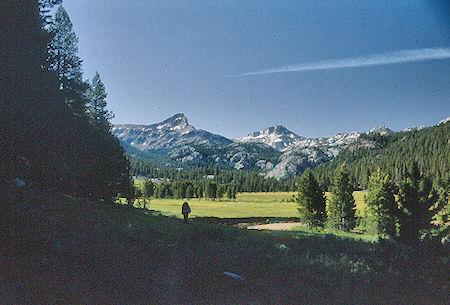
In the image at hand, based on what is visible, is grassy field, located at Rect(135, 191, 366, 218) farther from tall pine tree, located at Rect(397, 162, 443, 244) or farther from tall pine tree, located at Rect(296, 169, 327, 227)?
tall pine tree, located at Rect(397, 162, 443, 244)

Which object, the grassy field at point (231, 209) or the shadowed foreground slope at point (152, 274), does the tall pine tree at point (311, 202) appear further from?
the shadowed foreground slope at point (152, 274)

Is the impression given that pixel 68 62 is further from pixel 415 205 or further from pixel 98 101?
pixel 415 205

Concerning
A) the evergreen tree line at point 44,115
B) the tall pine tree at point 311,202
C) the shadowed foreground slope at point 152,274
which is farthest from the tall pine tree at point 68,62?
the tall pine tree at point 311,202

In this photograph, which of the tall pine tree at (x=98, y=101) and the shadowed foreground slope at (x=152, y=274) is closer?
the shadowed foreground slope at (x=152, y=274)

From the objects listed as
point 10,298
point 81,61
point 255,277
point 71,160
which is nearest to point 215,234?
point 255,277

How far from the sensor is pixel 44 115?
19.6 meters

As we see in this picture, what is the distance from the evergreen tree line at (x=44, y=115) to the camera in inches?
597

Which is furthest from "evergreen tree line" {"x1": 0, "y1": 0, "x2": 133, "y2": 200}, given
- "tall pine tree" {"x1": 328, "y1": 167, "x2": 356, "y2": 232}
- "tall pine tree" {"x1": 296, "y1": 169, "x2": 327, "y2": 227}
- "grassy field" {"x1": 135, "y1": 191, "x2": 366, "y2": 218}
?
"tall pine tree" {"x1": 328, "y1": 167, "x2": 356, "y2": 232}

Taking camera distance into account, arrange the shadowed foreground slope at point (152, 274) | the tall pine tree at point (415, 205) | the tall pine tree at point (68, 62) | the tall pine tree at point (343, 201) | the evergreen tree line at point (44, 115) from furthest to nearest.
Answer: the tall pine tree at point (343, 201), the tall pine tree at point (68, 62), the evergreen tree line at point (44, 115), the tall pine tree at point (415, 205), the shadowed foreground slope at point (152, 274)

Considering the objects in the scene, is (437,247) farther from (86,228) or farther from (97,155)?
(97,155)

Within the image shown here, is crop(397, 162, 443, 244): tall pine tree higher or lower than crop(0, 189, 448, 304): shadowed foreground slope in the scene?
higher

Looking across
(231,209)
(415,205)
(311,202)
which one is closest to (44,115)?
(415,205)

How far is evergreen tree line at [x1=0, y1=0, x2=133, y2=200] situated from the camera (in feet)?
49.7

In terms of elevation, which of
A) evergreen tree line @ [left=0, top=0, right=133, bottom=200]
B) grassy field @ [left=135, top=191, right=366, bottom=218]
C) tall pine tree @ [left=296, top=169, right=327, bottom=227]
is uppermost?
evergreen tree line @ [left=0, top=0, right=133, bottom=200]
